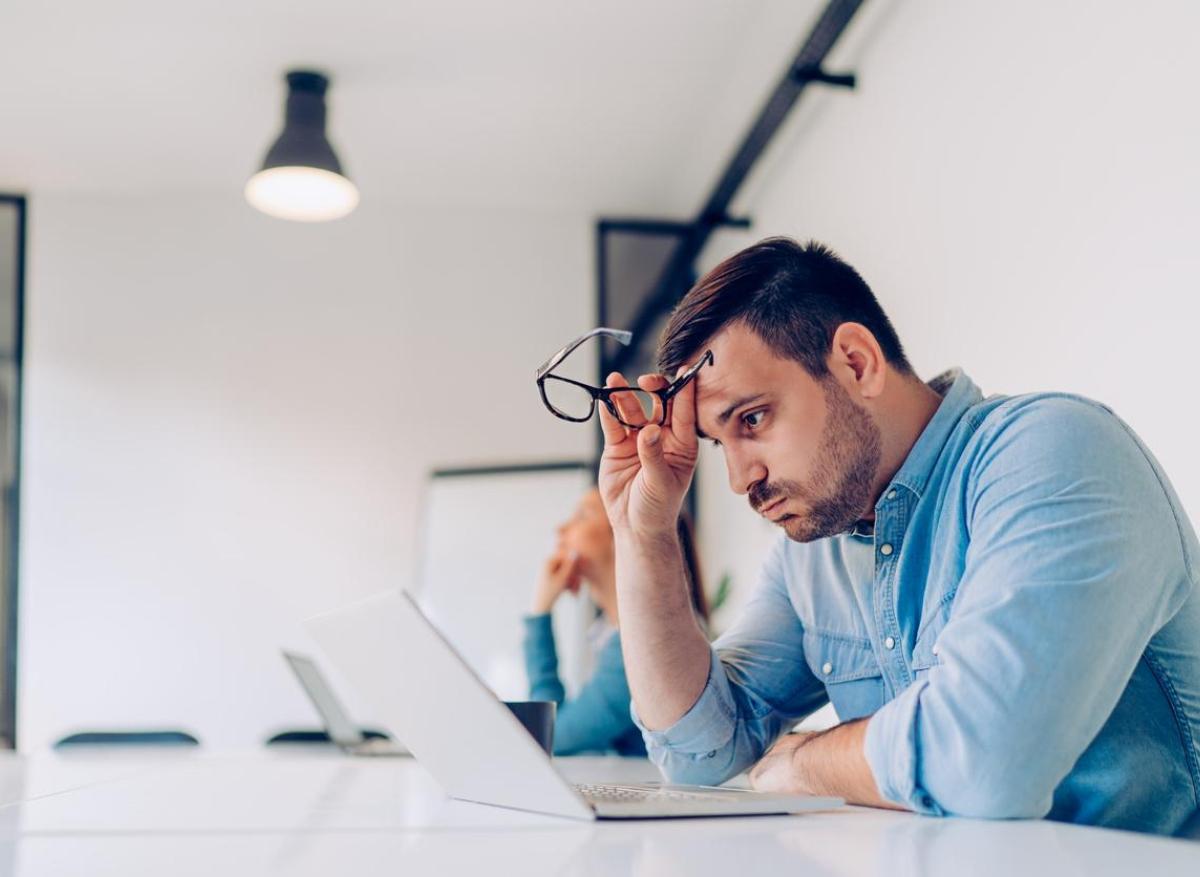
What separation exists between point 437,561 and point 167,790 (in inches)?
136

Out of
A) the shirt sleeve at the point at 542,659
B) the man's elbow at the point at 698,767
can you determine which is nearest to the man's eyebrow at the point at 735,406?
the man's elbow at the point at 698,767

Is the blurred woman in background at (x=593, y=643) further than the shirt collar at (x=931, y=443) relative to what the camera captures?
Yes

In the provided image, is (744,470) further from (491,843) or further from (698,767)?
(491,843)

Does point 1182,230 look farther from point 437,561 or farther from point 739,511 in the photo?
point 437,561

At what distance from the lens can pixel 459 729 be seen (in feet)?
3.41

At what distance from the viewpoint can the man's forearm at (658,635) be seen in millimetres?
1488

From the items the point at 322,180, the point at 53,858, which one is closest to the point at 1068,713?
the point at 53,858

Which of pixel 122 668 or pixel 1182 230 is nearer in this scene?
pixel 1182 230

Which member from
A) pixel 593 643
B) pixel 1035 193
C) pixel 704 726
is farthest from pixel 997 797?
pixel 593 643

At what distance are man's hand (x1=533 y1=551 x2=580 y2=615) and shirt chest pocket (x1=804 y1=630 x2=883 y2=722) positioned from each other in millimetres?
1636

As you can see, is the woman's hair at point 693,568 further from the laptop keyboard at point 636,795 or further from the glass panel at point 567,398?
the glass panel at point 567,398

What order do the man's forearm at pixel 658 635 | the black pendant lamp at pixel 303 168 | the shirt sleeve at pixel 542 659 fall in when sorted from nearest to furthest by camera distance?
the man's forearm at pixel 658 635, the shirt sleeve at pixel 542 659, the black pendant lamp at pixel 303 168

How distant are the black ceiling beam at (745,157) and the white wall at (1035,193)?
0.39 feet

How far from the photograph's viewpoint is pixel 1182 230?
5.82 feet
